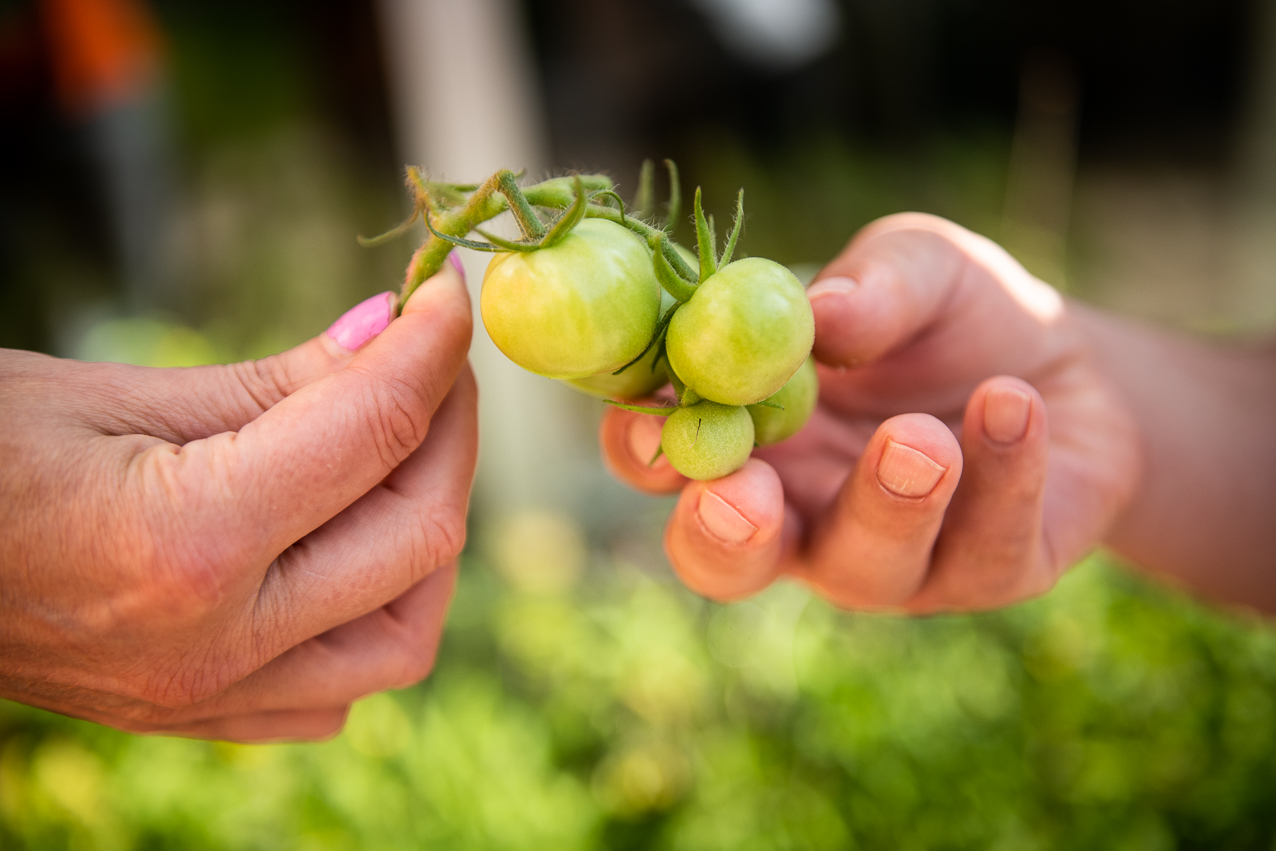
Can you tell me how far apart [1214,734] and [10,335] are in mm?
6120

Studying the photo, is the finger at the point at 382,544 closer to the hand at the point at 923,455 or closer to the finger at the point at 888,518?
the hand at the point at 923,455

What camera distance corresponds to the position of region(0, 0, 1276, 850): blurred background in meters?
2.69

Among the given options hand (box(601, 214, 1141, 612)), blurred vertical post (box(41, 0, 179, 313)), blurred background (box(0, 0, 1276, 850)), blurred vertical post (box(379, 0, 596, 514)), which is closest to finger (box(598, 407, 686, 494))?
hand (box(601, 214, 1141, 612))

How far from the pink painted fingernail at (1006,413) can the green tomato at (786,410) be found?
341 millimetres

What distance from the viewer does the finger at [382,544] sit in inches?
51.2

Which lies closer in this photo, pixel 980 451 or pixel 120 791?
pixel 980 451

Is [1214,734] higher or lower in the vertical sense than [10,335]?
lower

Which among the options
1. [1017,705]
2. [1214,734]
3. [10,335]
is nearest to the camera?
[1214,734]

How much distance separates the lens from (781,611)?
347cm

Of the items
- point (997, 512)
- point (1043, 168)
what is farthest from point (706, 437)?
point (1043, 168)

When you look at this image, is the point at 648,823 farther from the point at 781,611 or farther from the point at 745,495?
the point at 745,495

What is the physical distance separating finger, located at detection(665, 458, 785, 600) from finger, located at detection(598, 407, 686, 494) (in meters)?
0.16

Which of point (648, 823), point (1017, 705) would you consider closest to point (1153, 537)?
point (1017, 705)

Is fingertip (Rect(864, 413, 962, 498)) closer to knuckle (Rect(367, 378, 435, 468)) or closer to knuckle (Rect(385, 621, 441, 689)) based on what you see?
knuckle (Rect(367, 378, 435, 468))
